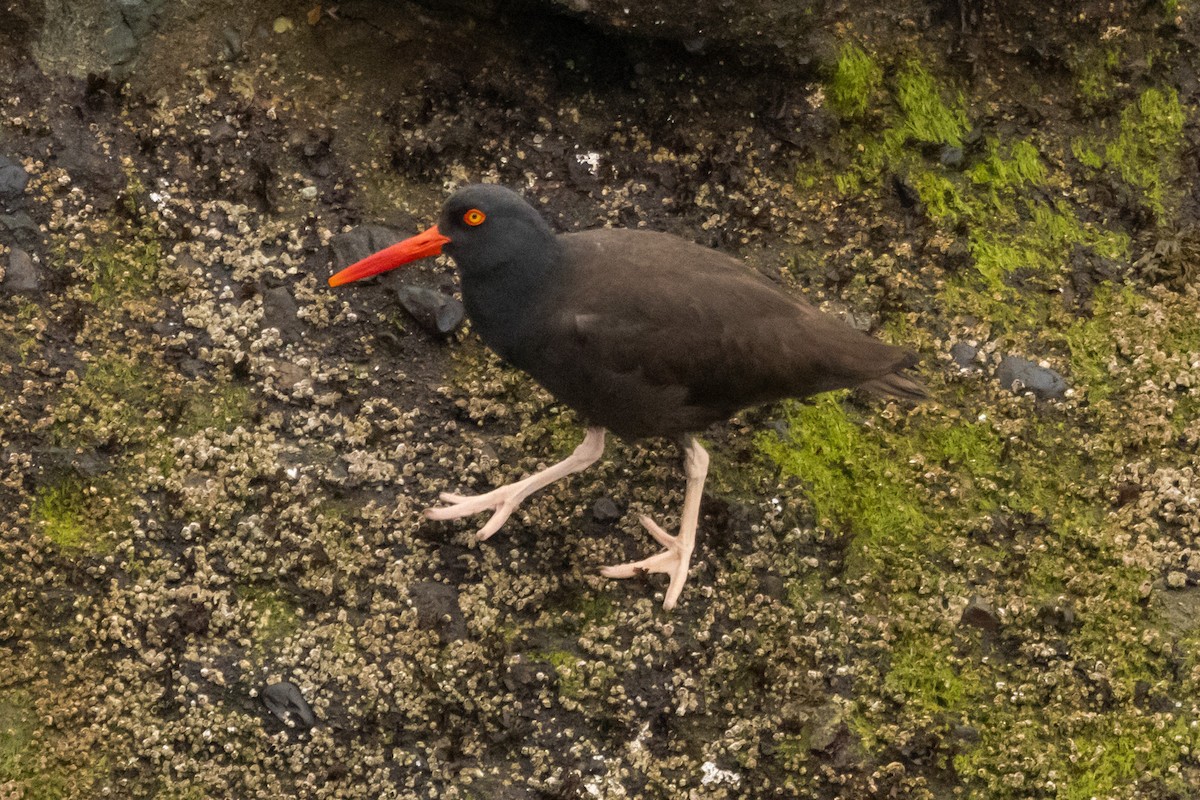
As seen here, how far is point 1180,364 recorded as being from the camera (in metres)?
5.52

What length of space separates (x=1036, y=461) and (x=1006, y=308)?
871mm

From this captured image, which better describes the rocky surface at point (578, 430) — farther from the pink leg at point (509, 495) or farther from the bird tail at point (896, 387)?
the bird tail at point (896, 387)

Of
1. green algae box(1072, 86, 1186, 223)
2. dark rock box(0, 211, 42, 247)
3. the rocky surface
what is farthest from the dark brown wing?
dark rock box(0, 211, 42, 247)

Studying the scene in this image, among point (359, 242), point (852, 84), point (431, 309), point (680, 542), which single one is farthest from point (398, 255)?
point (852, 84)

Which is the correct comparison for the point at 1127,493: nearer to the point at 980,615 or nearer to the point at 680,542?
the point at 980,615

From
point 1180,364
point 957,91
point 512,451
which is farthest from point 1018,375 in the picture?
point 512,451

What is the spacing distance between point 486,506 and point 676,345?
43.7 inches

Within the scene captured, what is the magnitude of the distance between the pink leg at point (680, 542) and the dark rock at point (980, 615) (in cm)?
117

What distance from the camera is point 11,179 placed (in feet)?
17.7

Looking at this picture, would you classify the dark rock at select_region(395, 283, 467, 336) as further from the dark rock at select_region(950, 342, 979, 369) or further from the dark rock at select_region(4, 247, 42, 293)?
the dark rock at select_region(950, 342, 979, 369)

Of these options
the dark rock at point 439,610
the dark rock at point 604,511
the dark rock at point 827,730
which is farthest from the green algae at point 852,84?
the dark rock at point 439,610

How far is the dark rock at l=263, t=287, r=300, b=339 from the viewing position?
538 cm

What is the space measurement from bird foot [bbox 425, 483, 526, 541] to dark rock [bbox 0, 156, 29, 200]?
2.47 m

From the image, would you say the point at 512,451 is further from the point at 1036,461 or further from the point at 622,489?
the point at 1036,461
